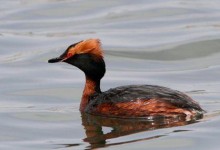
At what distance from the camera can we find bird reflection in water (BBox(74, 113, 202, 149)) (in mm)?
11430

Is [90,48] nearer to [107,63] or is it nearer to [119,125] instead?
[119,125]

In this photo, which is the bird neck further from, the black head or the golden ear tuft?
the golden ear tuft

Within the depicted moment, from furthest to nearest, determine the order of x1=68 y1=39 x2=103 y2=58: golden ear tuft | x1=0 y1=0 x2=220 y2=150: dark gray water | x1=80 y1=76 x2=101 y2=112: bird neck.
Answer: x1=80 y1=76 x2=101 y2=112: bird neck
x1=68 y1=39 x2=103 y2=58: golden ear tuft
x1=0 y1=0 x2=220 y2=150: dark gray water

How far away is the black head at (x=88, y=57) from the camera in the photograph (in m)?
12.5

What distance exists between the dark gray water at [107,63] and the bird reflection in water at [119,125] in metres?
0.03

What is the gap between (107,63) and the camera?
16125 mm

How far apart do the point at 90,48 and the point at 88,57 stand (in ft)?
0.39

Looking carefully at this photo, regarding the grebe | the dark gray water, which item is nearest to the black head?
the grebe

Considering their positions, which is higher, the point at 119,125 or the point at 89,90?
the point at 89,90

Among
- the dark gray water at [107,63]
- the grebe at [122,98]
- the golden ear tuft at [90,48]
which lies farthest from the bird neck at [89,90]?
the golden ear tuft at [90,48]

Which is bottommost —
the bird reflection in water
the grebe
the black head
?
the bird reflection in water

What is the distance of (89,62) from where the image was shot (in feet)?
41.2

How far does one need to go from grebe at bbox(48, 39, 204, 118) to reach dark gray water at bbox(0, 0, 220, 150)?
0.16 meters

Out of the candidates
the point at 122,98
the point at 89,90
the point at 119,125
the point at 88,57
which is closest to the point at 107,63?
the point at 89,90
